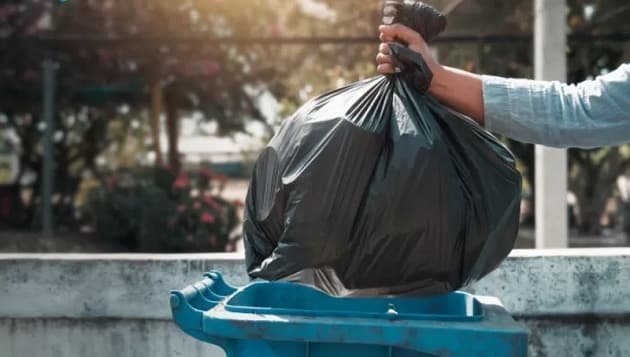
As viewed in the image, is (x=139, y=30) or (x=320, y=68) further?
(x=320, y=68)

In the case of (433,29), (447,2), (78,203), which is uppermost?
(447,2)

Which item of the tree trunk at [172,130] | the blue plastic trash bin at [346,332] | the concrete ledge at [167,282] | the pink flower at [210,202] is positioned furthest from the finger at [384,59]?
the tree trunk at [172,130]

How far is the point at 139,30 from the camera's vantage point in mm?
10875

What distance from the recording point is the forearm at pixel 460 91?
6.96ft

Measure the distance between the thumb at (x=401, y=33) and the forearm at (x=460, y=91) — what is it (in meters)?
0.11

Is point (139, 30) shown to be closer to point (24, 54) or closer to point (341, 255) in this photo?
point (24, 54)

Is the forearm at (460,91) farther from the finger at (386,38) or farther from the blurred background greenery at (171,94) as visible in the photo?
the blurred background greenery at (171,94)

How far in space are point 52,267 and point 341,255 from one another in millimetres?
1508

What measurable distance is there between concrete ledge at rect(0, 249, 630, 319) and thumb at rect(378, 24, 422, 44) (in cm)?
106

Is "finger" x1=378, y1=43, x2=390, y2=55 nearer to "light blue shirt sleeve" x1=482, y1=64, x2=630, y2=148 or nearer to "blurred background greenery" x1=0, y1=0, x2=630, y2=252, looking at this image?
"light blue shirt sleeve" x1=482, y1=64, x2=630, y2=148

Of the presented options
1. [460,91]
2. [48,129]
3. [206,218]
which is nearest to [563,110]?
[460,91]

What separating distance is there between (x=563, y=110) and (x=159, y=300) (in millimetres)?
1627

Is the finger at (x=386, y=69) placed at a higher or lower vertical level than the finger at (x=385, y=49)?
lower

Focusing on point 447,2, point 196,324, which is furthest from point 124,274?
point 447,2
